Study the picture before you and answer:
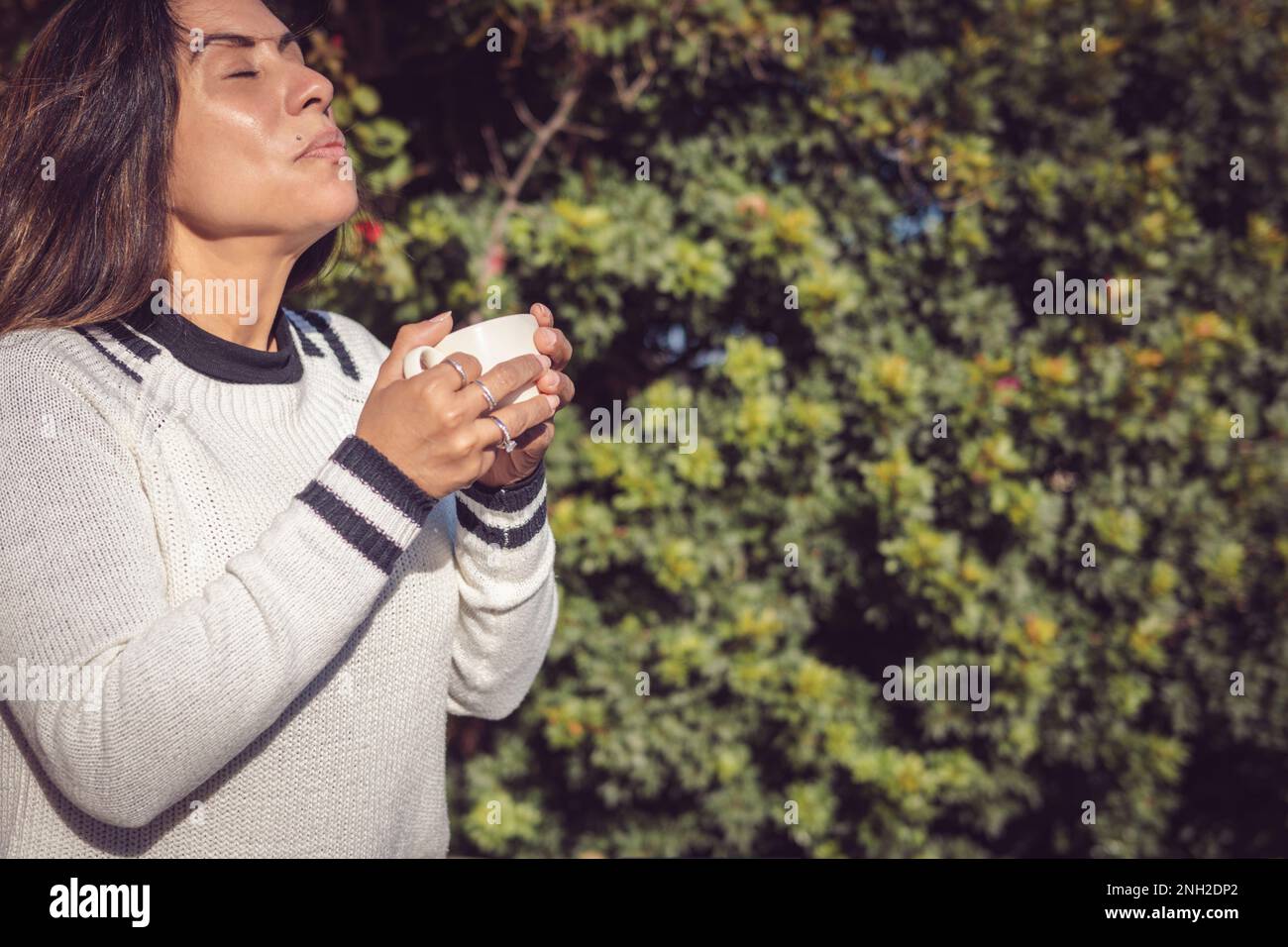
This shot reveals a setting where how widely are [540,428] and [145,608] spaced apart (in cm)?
55

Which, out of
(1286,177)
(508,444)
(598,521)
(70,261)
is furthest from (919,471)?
(70,261)

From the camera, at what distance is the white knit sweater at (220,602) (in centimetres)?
107

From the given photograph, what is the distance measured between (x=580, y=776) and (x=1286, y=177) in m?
3.07

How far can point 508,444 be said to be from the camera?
1.21 m

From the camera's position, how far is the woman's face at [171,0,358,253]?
1.37 meters

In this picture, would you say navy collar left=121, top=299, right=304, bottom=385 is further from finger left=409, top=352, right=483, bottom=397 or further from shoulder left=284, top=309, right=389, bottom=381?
finger left=409, top=352, right=483, bottom=397

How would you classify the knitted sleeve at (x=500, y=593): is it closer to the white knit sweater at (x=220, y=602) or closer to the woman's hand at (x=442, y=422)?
the white knit sweater at (x=220, y=602)

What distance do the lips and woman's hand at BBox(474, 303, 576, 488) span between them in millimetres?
382

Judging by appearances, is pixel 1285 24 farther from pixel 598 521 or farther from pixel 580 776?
pixel 580 776

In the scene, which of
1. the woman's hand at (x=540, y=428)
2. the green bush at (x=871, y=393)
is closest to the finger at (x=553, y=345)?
the woman's hand at (x=540, y=428)

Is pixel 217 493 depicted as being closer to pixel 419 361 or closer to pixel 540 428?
pixel 419 361

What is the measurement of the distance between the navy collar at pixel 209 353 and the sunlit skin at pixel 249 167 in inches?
2.0

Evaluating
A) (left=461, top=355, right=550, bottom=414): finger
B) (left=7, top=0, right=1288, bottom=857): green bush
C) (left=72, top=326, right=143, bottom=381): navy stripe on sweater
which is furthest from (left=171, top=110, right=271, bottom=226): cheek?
(left=7, top=0, right=1288, bottom=857): green bush

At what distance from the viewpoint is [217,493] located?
1.25 m
